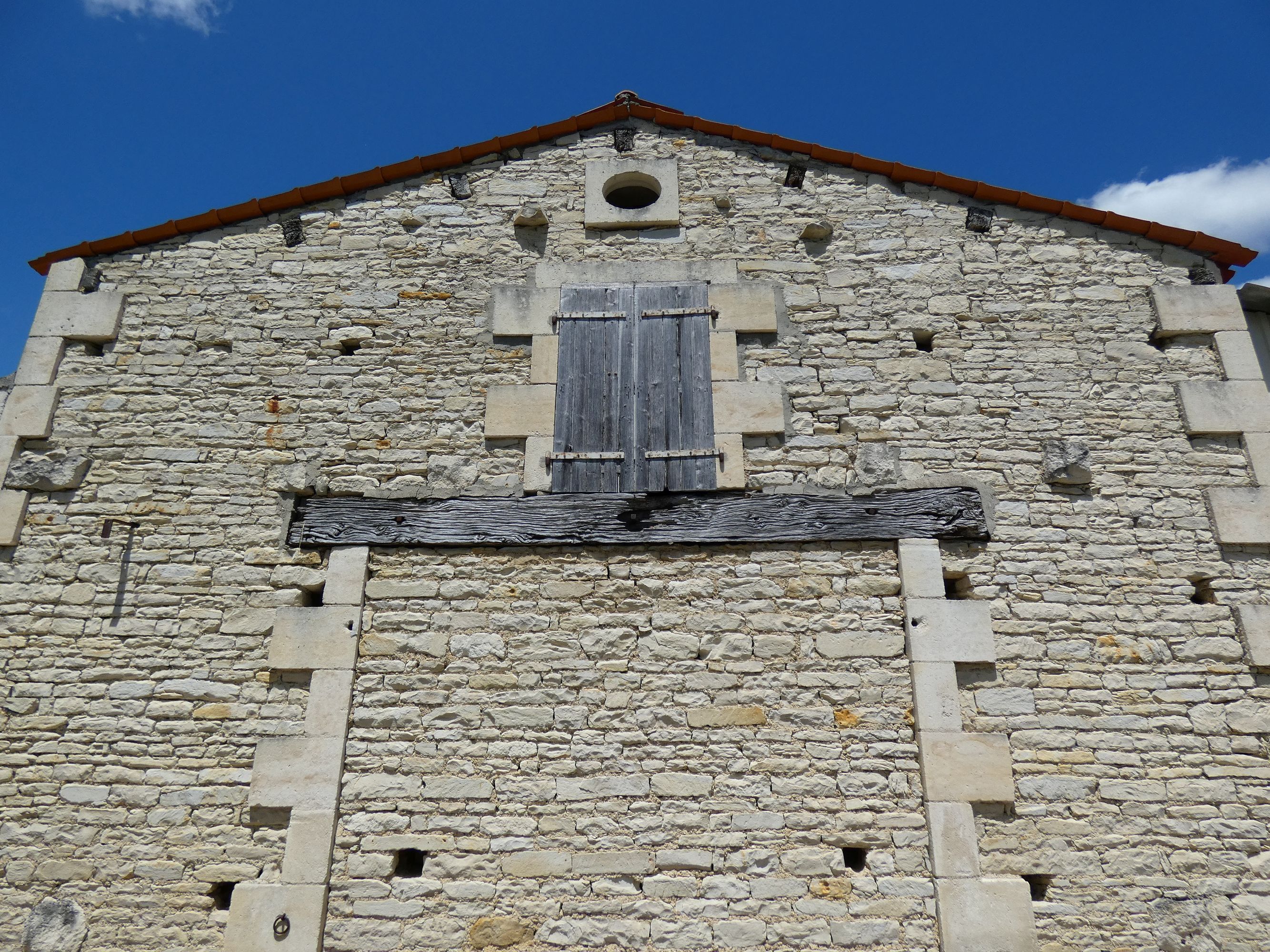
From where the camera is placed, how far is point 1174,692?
14.2 feet

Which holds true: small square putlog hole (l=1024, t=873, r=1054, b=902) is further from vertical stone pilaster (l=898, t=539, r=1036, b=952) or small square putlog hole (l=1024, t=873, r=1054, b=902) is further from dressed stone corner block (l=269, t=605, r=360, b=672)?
dressed stone corner block (l=269, t=605, r=360, b=672)

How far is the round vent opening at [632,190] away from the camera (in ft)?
18.7

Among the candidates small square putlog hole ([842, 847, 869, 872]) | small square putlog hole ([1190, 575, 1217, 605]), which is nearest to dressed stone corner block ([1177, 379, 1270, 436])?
small square putlog hole ([1190, 575, 1217, 605])

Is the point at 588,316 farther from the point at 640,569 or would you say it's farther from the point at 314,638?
the point at 314,638

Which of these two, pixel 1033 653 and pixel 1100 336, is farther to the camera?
pixel 1100 336

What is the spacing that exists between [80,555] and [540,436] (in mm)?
2764

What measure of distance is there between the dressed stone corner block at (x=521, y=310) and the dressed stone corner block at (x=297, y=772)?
2.65m

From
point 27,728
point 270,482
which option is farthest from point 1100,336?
point 27,728

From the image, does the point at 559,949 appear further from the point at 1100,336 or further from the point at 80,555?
the point at 1100,336

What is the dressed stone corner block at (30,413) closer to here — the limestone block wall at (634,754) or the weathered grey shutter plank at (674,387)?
the limestone block wall at (634,754)

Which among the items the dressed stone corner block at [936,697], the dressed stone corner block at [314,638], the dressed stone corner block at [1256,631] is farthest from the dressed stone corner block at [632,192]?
the dressed stone corner block at [1256,631]

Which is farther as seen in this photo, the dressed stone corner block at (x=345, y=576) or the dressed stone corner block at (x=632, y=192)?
the dressed stone corner block at (x=632, y=192)

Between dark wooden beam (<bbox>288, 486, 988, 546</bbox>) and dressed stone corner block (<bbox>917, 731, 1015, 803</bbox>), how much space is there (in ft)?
3.65

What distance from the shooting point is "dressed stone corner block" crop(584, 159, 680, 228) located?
5.52m
